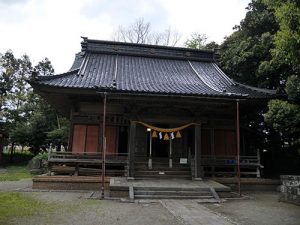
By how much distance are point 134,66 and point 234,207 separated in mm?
13161

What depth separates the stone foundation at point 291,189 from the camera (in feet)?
35.1

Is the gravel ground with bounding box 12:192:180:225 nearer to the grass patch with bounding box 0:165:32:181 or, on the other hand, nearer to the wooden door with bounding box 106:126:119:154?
the wooden door with bounding box 106:126:119:154

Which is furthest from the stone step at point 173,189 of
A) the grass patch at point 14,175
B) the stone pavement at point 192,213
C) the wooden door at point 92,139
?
the grass patch at point 14,175

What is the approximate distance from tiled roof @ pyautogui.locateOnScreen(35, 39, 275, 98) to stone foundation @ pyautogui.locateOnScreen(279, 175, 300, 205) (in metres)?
5.16

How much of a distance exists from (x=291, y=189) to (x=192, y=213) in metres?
4.54

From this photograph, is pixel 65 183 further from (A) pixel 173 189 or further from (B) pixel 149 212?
(B) pixel 149 212

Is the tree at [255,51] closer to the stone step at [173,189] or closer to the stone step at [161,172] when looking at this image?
the stone step at [161,172]

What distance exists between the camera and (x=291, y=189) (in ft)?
36.4

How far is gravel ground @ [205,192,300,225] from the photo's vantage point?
26.9 ft

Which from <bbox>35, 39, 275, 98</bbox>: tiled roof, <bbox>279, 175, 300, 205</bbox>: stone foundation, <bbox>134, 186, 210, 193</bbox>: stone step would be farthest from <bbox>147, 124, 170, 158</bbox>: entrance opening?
<bbox>279, 175, 300, 205</bbox>: stone foundation

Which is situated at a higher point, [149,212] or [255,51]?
[255,51]

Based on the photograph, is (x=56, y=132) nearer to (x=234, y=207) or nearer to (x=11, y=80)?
(x=11, y=80)

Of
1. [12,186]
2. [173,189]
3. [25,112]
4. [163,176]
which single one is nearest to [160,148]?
[163,176]

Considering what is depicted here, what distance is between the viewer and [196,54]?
76.2ft
